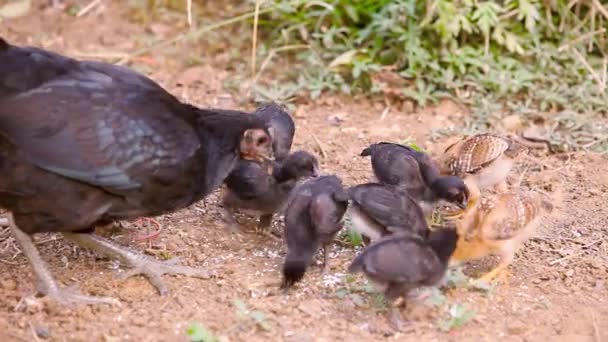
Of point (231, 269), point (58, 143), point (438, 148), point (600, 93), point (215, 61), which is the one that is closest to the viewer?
point (58, 143)

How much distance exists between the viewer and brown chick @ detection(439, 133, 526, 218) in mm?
5895

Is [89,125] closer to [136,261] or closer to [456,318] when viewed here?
[136,261]

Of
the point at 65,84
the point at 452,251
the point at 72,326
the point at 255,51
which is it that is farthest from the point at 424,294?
the point at 255,51

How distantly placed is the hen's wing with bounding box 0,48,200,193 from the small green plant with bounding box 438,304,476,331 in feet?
4.93

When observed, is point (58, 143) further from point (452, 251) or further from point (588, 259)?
point (588, 259)

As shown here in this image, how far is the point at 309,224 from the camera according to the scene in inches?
204

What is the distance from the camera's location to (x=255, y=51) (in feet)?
25.4

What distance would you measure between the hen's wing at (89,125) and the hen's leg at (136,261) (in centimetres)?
53

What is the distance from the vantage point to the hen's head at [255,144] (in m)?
5.38

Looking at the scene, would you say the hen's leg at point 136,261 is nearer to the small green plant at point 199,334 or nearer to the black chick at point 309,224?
the black chick at point 309,224

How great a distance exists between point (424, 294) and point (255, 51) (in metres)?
3.39

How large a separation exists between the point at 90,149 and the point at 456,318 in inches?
76.3

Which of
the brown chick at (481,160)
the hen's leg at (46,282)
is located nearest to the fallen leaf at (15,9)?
the hen's leg at (46,282)

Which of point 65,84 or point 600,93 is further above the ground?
point 65,84
